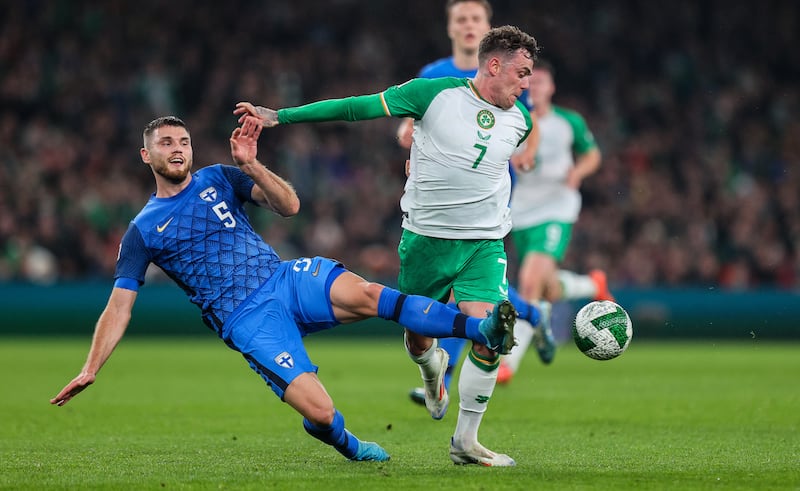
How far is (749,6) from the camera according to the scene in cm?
2308

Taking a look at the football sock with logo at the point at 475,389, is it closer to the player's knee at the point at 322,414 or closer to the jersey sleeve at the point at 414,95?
the player's knee at the point at 322,414

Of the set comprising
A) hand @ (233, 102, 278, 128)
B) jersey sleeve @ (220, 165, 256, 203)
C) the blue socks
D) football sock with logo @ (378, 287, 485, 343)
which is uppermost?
hand @ (233, 102, 278, 128)

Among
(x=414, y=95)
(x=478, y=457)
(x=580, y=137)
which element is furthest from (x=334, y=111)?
(x=580, y=137)

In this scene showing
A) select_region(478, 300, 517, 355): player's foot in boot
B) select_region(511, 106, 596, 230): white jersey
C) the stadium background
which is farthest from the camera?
the stadium background

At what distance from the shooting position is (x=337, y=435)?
20.9ft

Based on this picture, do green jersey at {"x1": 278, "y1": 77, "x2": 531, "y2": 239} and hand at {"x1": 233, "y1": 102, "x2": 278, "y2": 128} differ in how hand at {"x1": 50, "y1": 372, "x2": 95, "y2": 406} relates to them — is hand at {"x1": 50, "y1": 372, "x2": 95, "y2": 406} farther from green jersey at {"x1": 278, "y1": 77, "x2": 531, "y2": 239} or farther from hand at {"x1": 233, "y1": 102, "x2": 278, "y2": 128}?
green jersey at {"x1": 278, "y1": 77, "x2": 531, "y2": 239}

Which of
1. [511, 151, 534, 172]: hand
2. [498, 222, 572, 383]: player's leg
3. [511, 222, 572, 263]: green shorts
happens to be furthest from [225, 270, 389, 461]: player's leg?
[511, 222, 572, 263]: green shorts

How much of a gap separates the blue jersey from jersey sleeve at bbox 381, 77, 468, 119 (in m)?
1.15

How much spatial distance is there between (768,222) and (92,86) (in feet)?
40.2

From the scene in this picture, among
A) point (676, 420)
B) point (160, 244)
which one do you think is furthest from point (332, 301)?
point (676, 420)

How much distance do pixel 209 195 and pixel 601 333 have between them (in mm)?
2416

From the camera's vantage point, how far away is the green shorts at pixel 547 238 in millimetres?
11742

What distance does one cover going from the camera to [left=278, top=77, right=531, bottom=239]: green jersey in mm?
6754

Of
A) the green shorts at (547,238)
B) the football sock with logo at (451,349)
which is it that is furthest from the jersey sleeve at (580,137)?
the football sock with logo at (451,349)
